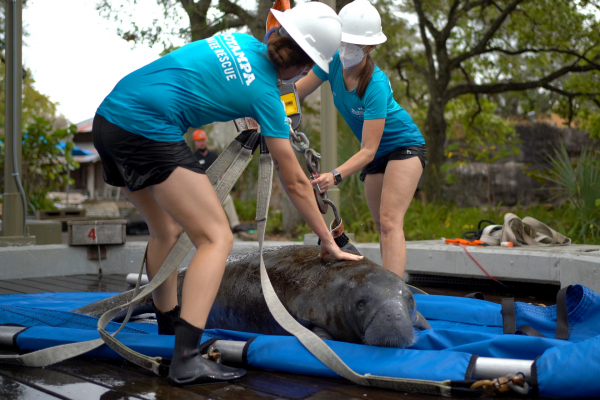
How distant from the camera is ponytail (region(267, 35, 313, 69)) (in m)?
2.74

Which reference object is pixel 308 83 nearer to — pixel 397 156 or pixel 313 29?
pixel 397 156

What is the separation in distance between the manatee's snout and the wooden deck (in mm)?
298

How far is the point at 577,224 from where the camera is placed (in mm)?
7203

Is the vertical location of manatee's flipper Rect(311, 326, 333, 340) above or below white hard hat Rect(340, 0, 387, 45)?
below

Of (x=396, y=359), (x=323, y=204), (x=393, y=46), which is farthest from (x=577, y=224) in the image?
(x=393, y=46)

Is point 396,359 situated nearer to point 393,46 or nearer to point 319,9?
point 319,9

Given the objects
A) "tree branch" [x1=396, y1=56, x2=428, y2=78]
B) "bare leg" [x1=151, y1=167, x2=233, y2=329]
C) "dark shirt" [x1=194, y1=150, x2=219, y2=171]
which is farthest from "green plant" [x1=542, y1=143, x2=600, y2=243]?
"tree branch" [x1=396, y1=56, x2=428, y2=78]

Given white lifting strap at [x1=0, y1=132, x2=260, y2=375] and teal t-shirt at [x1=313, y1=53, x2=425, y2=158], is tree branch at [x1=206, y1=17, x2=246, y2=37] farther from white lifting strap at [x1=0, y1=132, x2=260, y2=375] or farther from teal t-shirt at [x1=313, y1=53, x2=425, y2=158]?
white lifting strap at [x1=0, y1=132, x2=260, y2=375]

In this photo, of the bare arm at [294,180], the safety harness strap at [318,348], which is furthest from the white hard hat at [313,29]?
the safety harness strap at [318,348]

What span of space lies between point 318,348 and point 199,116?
4.25 ft

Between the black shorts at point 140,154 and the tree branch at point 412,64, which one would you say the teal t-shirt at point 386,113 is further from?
the tree branch at point 412,64

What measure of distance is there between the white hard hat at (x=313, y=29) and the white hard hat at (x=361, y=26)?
3.25 ft

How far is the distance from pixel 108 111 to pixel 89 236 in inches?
171

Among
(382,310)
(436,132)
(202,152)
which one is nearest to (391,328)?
(382,310)
